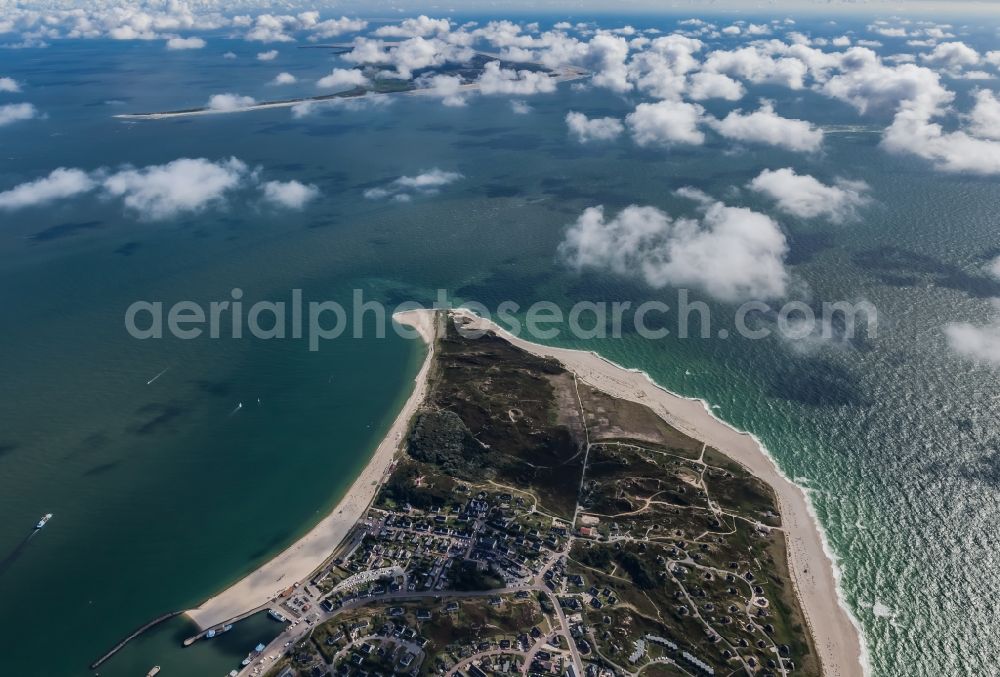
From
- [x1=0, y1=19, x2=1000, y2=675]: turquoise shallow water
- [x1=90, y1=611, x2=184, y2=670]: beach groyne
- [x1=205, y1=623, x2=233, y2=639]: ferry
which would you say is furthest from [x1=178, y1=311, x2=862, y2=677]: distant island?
[x1=0, y1=19, x2=1000, y2=675]: turquoise shallow water

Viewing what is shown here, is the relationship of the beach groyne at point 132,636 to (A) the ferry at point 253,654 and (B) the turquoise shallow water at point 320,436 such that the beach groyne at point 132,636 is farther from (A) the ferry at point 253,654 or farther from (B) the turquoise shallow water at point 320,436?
(A) the ferry at point 253,654

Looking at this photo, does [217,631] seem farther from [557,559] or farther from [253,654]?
[557,559]

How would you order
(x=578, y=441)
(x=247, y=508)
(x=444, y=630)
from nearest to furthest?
(x=444, y=630)
(x=247, y=508)
(x=578, y=441)

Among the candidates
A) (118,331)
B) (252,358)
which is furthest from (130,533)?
(118,331)

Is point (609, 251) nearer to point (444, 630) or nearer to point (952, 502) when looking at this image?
point (952, 502)

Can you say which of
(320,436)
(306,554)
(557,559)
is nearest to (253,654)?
(306,554)

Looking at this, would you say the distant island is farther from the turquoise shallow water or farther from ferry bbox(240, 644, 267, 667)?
the turquoise shallow water

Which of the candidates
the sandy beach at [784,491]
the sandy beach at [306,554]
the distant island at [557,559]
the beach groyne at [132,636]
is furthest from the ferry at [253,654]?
the sandy beach at [784,491]
